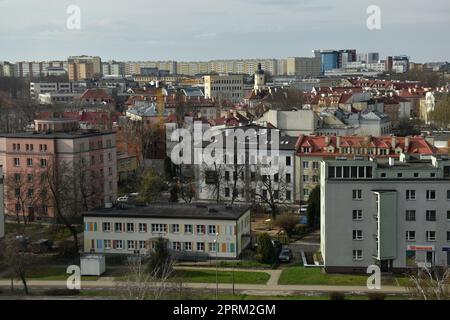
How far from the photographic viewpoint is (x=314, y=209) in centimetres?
1235

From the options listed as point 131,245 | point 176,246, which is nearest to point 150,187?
point 131,245

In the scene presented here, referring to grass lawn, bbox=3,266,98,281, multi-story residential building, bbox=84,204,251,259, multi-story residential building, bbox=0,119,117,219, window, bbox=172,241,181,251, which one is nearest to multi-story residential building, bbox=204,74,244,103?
multi-story residential building, bbox=0,119,117,219

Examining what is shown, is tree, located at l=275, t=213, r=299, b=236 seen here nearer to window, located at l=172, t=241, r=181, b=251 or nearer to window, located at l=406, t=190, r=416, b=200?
window, located at l=172, t=241, r=181, b=251

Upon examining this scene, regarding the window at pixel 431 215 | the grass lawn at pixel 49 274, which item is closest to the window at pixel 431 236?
the window at pixel 431 215

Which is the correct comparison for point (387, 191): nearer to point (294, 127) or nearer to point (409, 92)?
point (294, 127)

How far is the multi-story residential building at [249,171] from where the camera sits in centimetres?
1480

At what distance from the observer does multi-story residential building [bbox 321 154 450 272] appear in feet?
31.4

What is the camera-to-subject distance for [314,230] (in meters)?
12.4

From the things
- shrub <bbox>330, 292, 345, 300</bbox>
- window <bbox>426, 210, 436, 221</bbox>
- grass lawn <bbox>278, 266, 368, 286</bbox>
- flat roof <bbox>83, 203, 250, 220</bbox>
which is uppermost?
window <bbox>426, 210, 436, 221</bbox>

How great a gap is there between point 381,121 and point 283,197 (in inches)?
312

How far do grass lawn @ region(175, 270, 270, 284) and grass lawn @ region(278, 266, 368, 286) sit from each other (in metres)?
0.30

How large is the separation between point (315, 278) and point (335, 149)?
593cm

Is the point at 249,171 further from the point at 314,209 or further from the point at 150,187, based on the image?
the point at 314,209

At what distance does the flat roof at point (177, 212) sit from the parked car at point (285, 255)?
0.90 meters
